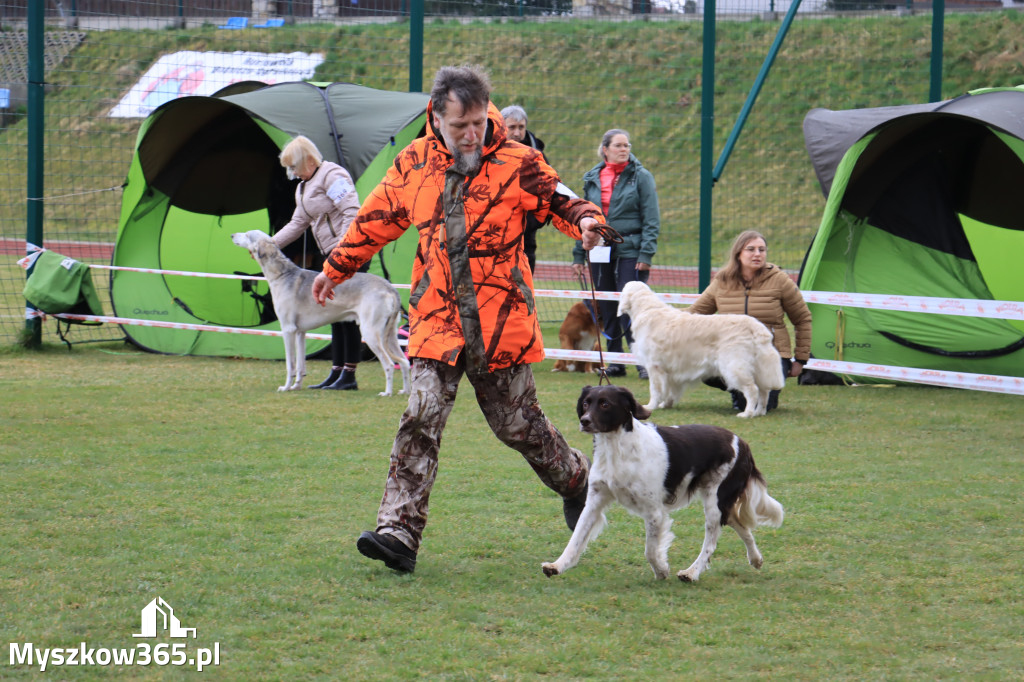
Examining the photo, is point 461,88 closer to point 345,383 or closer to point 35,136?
point 345,383

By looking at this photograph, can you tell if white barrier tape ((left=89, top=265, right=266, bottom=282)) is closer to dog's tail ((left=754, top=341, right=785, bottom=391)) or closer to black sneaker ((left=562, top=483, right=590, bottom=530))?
dog's tail ((left=754, top=341, right=785, bottom=391))

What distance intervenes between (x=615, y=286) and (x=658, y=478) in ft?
18.1

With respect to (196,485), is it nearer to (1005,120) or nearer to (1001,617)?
(1001,617)

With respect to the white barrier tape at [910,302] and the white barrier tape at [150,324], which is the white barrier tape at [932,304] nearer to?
the white barrier tape at [910,302]

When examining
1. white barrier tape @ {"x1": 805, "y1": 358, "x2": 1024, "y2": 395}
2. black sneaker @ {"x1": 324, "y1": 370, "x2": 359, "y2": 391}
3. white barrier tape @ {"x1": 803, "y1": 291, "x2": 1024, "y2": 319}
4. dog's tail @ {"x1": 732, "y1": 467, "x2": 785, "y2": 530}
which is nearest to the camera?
dog's tail @ {"x1": 732, "y1": 467, "x2": 785, "y2": 530}

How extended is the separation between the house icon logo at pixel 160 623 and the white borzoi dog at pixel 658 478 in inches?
48.6

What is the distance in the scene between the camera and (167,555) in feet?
12.7

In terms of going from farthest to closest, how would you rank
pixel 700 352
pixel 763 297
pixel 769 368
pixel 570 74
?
pixel 570 74 → pixel 763 297 → pixel 700 352 → pixel 769 368

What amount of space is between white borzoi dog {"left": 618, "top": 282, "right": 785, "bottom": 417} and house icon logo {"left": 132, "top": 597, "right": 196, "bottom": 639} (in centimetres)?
462

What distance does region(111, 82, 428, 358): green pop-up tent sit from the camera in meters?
9.88

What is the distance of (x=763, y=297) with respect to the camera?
24.4 feet

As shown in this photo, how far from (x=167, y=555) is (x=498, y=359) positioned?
143 centimetres

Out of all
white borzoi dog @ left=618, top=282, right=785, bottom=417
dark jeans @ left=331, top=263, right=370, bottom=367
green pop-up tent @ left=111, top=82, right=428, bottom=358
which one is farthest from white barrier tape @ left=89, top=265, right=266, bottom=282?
white borzoi dog @ left=618, top=282, right=785, bottom=417

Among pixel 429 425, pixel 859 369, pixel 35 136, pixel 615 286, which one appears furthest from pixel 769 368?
pixel 35 136
